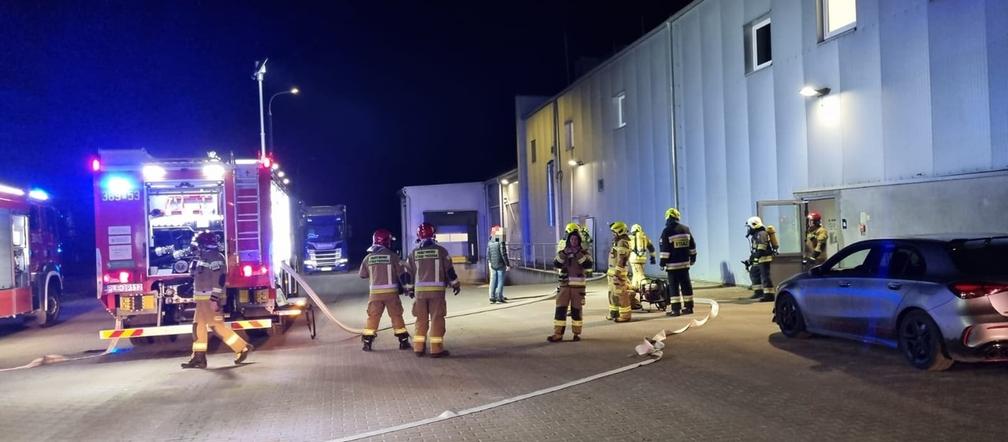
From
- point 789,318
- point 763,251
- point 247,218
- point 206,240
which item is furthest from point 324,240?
point 789,318

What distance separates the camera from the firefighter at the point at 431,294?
9.68 metres

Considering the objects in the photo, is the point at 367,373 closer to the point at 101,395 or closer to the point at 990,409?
the point at 101,395

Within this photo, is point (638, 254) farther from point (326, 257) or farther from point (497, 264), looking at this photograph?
point (326, 257)

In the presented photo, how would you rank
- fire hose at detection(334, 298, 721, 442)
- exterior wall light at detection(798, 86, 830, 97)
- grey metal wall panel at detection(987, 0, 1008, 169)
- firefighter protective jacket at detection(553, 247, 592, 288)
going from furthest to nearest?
exterior wall light at detection(798, 86, 830, 97) < grey metal wall panel at detection(987, 0, 1008, 169) < firefighter protective jacket at detection(553, 247, 592, 288) < fire hose at detection(334, 298, 721, 442)

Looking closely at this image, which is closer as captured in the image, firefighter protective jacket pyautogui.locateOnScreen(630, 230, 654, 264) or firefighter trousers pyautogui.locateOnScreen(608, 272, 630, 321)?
firefighter trousers pyautogui.locateOnScreen(608, 272, 630, 321)

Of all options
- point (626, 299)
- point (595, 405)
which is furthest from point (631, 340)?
point (595, 405)

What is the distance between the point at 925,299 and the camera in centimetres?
737

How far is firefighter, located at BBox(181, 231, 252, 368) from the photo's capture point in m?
9.53

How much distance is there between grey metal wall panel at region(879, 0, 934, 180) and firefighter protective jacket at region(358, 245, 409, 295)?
350 inches

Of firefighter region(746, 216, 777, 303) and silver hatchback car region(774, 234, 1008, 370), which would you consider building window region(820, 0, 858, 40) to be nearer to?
firefighter region(746, 216, 777, 303)

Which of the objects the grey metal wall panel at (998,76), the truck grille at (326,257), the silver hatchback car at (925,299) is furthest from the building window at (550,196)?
the silver hatchback car at (925,299)

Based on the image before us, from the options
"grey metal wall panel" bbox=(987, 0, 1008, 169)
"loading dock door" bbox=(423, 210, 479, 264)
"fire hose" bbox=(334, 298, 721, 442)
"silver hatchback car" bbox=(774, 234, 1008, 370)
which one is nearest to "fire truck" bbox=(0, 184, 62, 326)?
"fire hose" bbox=(334, 298, 721, 442)

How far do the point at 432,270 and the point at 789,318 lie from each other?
482cm

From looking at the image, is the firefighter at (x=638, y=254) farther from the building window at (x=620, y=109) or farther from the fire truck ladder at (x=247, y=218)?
the building window at (x=620, y=109)
